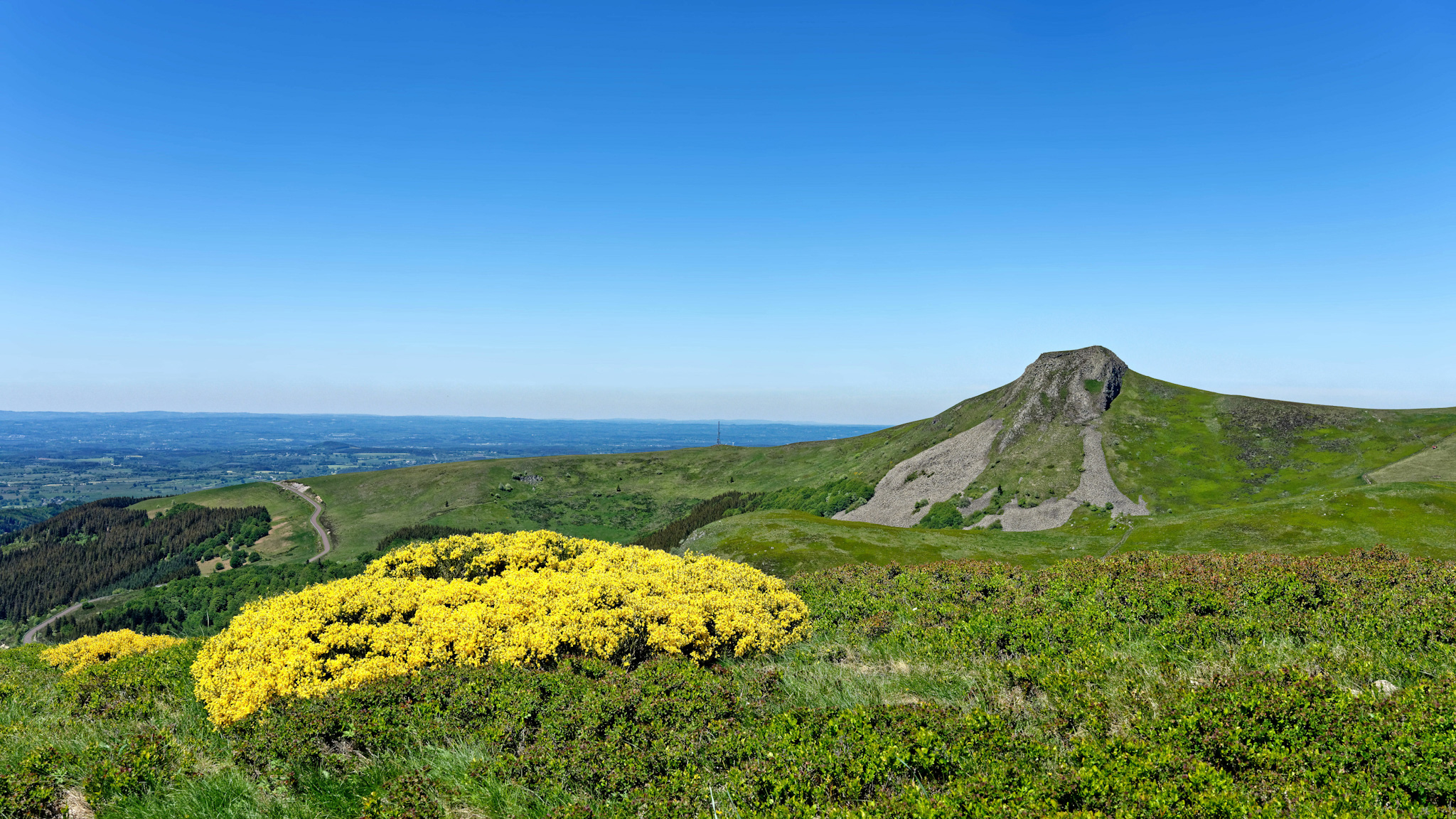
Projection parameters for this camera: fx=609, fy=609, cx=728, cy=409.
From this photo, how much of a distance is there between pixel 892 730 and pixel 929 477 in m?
109

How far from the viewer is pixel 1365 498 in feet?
138

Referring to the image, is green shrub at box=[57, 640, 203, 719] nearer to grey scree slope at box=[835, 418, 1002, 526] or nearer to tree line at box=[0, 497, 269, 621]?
grey scree slope at box=[835, 418, 1002, 526]

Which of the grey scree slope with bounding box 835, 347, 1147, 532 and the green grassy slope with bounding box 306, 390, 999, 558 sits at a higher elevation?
the grey scree slope with bounding box 835, 347, 1147, 532

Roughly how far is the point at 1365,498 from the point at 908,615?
4493cm

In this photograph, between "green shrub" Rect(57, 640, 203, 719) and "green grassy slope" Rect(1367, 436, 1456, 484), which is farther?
"green grassy slope" Rect(1367, 436, 1456, 484)

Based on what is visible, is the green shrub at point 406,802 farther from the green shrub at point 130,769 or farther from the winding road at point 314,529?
the winding road at point 314,529

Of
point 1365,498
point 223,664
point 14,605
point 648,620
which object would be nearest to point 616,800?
point 648,620

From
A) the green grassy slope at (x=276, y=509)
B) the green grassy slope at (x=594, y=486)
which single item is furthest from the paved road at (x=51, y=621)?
the green grassy slope at (x=594, y=486)

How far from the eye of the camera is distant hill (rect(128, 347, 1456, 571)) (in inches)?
3167

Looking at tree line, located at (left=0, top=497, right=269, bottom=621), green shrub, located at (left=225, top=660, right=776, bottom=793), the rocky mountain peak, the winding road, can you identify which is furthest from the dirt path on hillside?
tree line, located at (left=0, top=497, right=269, bottom=621)

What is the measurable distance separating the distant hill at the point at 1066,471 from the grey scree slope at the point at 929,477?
34cm

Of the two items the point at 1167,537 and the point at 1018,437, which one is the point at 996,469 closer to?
the point at 1018,437

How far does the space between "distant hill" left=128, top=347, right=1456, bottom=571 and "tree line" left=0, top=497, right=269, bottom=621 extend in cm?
1528

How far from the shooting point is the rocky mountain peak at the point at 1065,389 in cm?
11312
